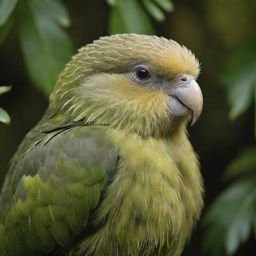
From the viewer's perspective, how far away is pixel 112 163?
278cm

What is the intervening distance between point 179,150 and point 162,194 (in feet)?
0.88

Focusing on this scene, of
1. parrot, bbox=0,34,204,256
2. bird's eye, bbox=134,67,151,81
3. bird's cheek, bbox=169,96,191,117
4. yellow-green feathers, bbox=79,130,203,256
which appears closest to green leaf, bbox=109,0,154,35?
parrot, bbox=0,34,204,256

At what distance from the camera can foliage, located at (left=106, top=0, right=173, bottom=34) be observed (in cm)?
308

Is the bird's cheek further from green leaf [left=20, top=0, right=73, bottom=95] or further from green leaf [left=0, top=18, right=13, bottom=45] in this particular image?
green leaf [left=0, top=18, right=13, bottom=45]

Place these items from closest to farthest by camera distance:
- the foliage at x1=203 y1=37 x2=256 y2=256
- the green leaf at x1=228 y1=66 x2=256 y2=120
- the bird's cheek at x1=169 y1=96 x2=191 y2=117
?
the bird's cheek at x1=169 y1=96 x2=191 y2=117 → the green leaf at x1=228 y1=66 x2=256 y2=120 → the foliage at x1=203 y1=37 x2=256 y2=256

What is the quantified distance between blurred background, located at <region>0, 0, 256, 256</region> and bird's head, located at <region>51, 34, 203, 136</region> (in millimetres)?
341

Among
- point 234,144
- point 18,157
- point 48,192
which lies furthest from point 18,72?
point 48,192

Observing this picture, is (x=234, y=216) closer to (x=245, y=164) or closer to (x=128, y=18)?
(x=245, y=164)

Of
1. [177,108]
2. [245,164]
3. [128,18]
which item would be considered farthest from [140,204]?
[245,164]

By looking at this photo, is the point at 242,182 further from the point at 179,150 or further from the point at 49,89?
the point at 49,89

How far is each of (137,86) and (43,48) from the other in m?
0.51

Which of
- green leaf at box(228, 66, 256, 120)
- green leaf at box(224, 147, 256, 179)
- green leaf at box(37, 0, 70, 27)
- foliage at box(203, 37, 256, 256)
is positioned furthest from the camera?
green leaf at box(224, 147, 256, 179)

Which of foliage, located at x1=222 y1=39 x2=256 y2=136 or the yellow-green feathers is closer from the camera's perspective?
the yellow-green feathers

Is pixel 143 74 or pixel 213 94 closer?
pixel 143 74
